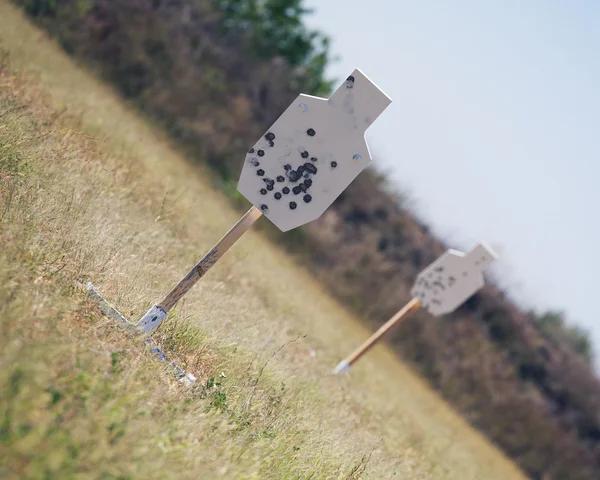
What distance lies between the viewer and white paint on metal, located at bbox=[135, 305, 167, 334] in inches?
202

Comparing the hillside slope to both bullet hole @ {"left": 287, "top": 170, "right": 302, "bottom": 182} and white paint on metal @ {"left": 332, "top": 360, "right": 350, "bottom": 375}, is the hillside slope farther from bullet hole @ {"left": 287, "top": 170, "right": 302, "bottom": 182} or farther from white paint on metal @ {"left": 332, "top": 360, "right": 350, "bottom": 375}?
bullet hole @ {"left": 287, "top": 170, "right": 302, "bottom": 182}

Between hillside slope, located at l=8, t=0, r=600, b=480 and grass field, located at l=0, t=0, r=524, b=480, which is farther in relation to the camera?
hillside slope, located at l=8, t=0, r=600, b=480

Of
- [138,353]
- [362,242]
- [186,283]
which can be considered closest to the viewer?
[138,353]

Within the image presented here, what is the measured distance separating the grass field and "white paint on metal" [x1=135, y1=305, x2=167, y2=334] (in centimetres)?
24

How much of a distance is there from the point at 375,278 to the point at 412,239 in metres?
5.05

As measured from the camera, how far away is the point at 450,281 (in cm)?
1073

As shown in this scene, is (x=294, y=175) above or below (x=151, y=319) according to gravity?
above

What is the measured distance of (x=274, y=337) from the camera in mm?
8094

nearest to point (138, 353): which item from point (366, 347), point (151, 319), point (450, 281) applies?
point (151, 319)

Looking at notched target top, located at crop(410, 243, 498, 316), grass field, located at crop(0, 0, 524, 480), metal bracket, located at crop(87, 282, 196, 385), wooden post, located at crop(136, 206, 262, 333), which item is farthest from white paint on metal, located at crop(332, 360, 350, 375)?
metal bracket, located at crop(87, 282, 196, 385)

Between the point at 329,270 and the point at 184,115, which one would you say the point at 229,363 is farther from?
the point at 184,115

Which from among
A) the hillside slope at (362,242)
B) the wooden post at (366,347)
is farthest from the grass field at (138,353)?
the hillside slope at (362,242)

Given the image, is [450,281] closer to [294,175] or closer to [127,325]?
[294,175]

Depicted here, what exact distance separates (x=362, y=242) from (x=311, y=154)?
717 inches
